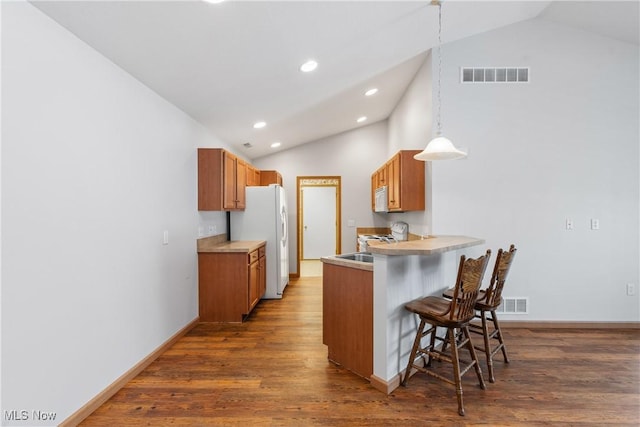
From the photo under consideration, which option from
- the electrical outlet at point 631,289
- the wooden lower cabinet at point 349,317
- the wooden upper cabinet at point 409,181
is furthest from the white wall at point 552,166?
the wooden lower cabinet at point 349,317

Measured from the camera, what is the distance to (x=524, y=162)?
10.8ft

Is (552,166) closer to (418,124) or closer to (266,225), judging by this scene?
(418,124)

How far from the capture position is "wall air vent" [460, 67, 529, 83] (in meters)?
3.29

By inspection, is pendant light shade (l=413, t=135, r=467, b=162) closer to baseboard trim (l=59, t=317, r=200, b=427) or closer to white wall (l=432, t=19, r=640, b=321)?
white wall (l=432, t=19, r=640, b=321)

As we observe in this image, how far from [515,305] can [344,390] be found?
95.1 inches

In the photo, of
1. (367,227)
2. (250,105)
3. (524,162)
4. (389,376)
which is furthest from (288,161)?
(389,376)

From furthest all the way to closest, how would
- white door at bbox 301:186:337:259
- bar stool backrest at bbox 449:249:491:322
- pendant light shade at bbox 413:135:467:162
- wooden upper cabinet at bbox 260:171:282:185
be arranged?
1. white door at bbox 301:186:337:259
2. wooden upper cabinet at bbox 260:171:282:185
3. pendant light shade at bbox 413:135:467:162
4. bar stool backrest at bbox 449:249:491:322

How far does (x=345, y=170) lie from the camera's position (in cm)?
593

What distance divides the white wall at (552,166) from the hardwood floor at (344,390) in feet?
2.09

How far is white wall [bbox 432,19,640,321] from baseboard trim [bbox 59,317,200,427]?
10.1 feet

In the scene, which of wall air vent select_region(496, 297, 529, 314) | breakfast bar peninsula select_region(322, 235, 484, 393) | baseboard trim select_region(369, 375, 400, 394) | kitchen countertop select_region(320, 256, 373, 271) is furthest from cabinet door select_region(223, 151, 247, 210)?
wall air vent select_region(496, 297, 529, 314)

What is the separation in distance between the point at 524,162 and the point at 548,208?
23.6 inches

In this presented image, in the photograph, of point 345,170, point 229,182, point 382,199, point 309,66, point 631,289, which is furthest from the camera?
point 345,170

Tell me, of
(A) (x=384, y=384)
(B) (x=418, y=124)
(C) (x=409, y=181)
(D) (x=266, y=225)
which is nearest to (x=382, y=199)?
(C) (x=409, y=181)
